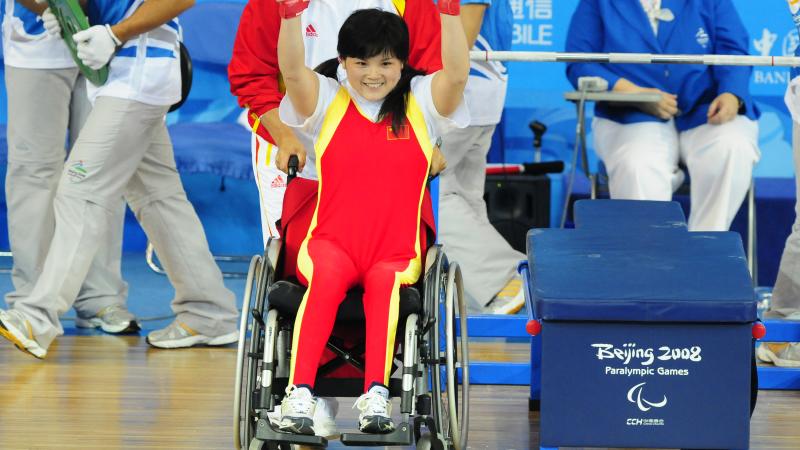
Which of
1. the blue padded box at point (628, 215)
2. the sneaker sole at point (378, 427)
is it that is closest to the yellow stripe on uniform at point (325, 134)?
the sneaker sole at point (378, 427)

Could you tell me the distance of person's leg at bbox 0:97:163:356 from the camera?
15.5 feet

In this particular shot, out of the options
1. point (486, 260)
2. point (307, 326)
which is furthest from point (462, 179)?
point (307, 326)

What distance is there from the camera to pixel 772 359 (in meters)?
4.74

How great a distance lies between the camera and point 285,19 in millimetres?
3303

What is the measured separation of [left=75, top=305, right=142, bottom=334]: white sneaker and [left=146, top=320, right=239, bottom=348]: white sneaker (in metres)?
0.21

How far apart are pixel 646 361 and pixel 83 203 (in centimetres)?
219

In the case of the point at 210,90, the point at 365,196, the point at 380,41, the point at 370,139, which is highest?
the point at 380,41

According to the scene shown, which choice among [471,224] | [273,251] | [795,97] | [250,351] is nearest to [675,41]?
[795,97]

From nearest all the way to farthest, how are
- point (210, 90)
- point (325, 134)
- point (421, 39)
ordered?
point (325, 134), point (421, 39), point (210, 90)

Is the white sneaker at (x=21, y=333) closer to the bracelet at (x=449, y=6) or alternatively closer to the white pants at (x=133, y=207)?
the white pants at (x=133, y=207)

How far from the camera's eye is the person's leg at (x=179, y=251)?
5.05 meters

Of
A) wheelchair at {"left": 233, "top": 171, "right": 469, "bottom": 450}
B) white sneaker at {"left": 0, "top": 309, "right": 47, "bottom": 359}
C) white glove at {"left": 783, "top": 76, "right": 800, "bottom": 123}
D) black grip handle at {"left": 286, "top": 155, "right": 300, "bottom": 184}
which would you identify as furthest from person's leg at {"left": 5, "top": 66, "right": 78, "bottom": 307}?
white glove at {"left": 783, "top": 76, "right": 800, "bottom": 123}

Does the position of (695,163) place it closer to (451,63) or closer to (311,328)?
(451,63)

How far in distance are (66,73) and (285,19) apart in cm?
197
